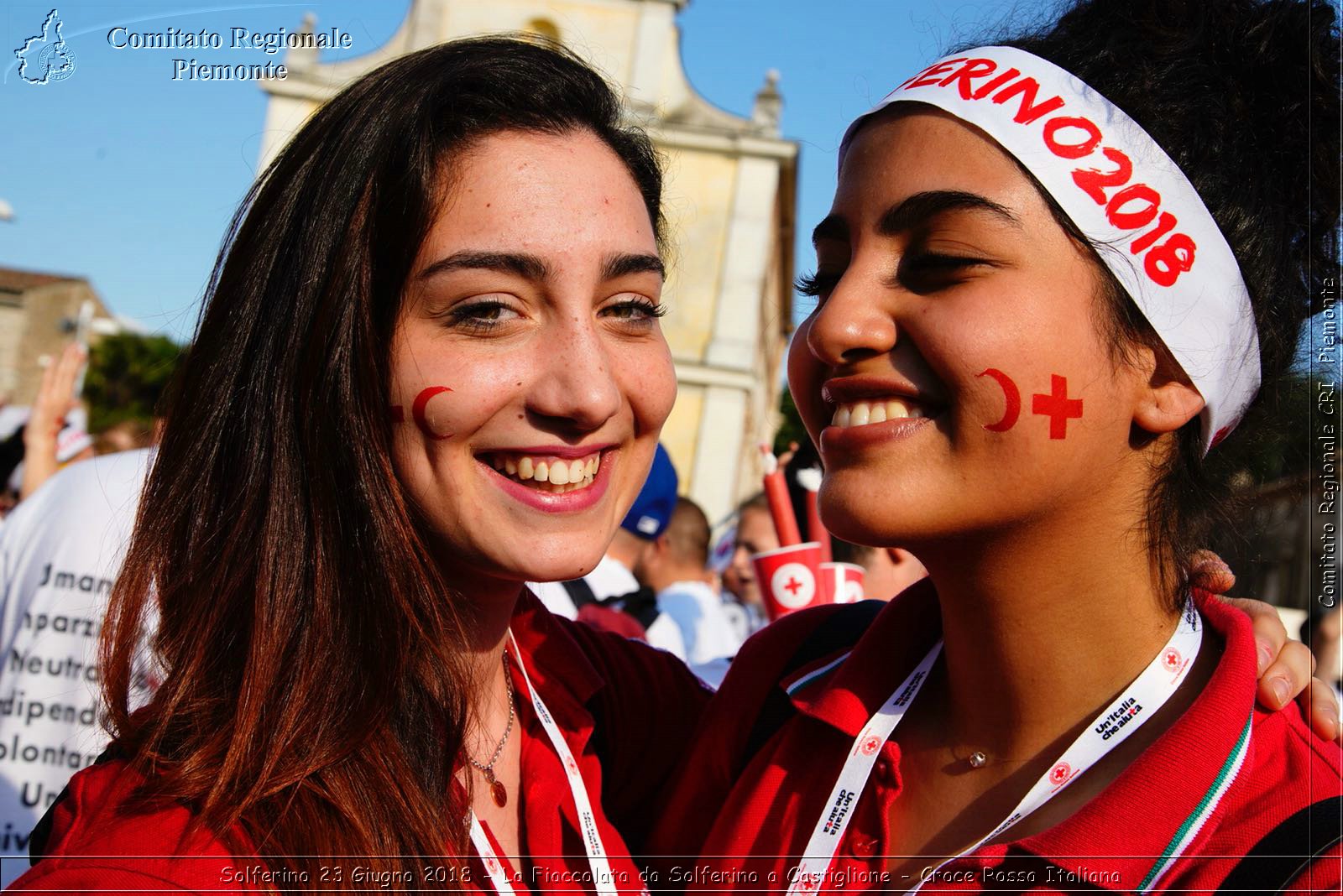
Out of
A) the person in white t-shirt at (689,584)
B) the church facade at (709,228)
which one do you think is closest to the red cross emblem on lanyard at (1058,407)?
the person in white t-shirt at (689,584)

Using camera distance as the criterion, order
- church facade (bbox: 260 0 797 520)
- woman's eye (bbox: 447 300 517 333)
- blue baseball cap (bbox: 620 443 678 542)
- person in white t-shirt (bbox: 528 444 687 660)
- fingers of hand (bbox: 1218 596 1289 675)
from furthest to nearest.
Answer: church facade (bbox: 260 0 797 520)
blue baseball cap (bbox: 620 443 678 542)
person in white t-shirt (bbox: 528 444 687 660)
woman's eye (bbox: 447 300 517 333)
fingers of hand (bbox: 1218 596 1289 675)

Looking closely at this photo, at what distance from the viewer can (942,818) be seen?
2.28m

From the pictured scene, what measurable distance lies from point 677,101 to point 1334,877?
991 inches

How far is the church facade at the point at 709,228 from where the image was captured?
23250 mm

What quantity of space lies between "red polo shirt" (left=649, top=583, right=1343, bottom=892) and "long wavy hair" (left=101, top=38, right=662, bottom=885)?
577 mm

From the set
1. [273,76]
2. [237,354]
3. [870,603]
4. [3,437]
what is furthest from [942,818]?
[3,437]

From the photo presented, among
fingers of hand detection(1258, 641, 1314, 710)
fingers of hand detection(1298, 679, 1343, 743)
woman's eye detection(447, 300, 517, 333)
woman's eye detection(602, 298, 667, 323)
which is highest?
woman's eye detection(602, 298, 667, 323)

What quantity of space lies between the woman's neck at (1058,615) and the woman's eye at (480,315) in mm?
989

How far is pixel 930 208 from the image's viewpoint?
220 cm

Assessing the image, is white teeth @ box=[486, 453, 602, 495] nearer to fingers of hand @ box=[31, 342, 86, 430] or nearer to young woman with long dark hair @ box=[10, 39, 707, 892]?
young woman with long dark hair @ box=[10, 39, 707, 892]

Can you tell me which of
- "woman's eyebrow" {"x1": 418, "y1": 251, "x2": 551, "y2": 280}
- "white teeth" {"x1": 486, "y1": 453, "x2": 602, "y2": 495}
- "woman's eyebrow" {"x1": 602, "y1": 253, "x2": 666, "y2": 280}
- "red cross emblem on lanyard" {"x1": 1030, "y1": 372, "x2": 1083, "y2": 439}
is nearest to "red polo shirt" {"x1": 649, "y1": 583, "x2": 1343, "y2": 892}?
"red cross emblem on lanyard" {"x1": 1030, "y1": 372, "x2": 1083, "y2": 439}

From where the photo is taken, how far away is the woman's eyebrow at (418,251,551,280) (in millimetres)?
2252

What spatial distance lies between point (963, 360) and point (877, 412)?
21 centimetres

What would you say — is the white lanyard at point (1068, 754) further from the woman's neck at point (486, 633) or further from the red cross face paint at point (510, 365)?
the woman's neck at point (486, 633)
